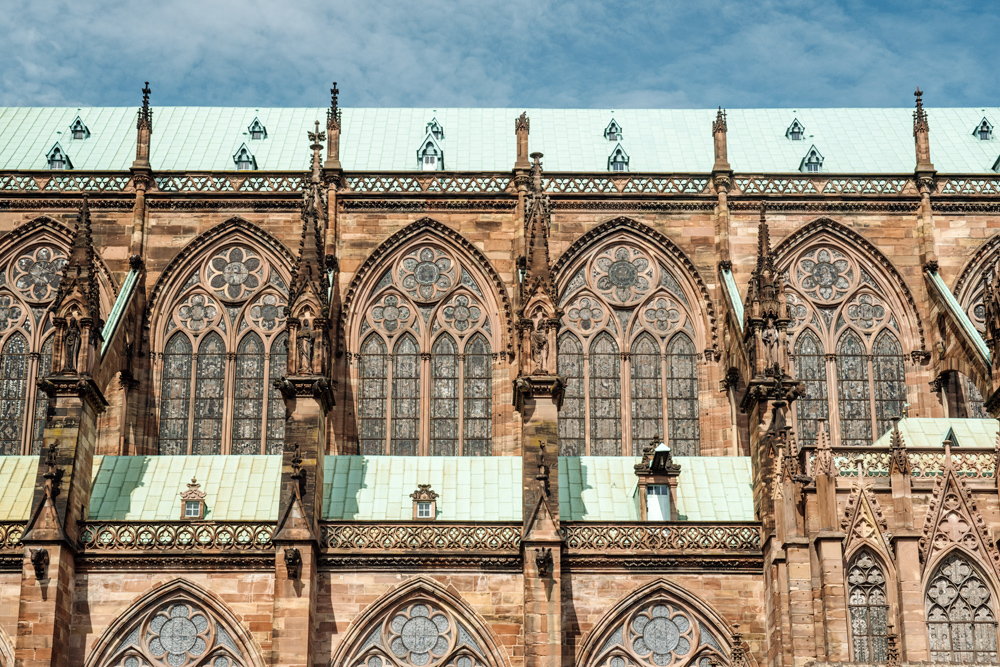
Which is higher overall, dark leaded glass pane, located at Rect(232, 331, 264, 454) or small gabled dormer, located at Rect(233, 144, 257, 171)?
small gabled dormer, located at Rect(233, 144, 257, 171)

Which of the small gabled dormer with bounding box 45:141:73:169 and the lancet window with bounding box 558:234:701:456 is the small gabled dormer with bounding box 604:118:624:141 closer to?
the lancet window with bounding box 558:234:701:456

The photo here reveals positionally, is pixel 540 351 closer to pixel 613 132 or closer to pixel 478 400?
pixel 478 400

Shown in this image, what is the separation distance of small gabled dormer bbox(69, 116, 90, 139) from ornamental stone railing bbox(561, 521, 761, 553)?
19.7 metres

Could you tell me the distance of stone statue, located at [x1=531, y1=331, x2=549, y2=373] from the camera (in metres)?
34.6

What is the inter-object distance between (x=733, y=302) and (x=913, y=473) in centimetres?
881

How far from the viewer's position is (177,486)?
3578 cm

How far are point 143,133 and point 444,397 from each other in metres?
10.6

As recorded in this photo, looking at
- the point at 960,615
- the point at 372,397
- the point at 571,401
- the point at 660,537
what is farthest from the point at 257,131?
the point at 960,615

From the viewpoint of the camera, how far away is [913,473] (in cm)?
3152

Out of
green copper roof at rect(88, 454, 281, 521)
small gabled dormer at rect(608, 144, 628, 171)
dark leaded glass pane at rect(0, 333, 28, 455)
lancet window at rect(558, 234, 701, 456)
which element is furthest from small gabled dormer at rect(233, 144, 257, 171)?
green copper roof at rect(88, 454, 281, 521)

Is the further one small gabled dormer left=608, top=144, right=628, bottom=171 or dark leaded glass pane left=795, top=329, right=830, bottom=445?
small gabled dormer left=608, top=144, right=628, bottom=171

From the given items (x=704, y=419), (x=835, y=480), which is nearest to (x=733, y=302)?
(x=704, y=419)

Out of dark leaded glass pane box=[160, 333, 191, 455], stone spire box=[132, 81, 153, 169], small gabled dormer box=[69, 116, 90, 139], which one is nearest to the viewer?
dark leaded glass pane box=[160, 333, 191, 455]

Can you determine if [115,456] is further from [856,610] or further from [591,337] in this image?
Result: [856,610]
